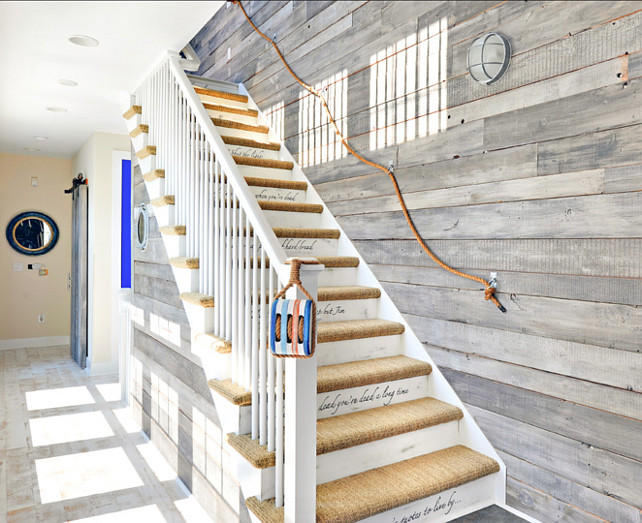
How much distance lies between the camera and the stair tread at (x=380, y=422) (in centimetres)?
212

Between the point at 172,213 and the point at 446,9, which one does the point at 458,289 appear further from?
the point at 172,213

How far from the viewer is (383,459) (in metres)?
2.26

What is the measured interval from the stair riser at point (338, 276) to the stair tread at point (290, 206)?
0.53 metres

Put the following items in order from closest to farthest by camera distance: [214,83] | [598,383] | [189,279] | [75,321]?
[598,383] < [189,279] < [214,83] < [75,321]

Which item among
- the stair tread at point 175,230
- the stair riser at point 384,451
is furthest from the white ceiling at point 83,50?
the stair riser at point 384,451

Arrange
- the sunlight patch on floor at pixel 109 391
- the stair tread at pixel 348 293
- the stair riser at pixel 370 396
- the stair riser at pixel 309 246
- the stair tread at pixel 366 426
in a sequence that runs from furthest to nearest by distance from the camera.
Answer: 1. the sunlight patch on floor at pixel 109 391
2. the stair riser at pixel 309 246
3. the stair tread at pixel 348 293
4. the stair riser at pixel 370 396
5. the stair tread at pixel 366 426

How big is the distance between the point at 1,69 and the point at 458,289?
335 centimetres

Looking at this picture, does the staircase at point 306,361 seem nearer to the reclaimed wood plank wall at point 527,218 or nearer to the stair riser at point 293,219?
the stair riser at point 293,219

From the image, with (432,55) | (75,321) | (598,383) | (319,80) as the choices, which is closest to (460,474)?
(598,383)

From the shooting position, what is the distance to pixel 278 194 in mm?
3486

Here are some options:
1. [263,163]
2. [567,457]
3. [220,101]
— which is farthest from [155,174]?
[567,457]

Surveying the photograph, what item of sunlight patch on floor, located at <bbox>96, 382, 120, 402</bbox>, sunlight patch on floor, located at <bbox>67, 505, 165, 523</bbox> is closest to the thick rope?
sunlight patch on floor, located at <bbox>67, 505, 165, 523</bbox>

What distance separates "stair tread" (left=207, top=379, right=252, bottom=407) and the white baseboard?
5.53m

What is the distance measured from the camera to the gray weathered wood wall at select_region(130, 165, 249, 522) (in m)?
2.42
